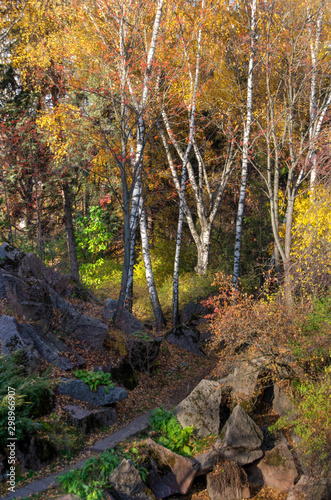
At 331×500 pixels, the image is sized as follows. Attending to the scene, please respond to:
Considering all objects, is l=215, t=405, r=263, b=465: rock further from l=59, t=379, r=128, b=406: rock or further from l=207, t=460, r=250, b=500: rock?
l=59, t=379, r=128, b=406: rock

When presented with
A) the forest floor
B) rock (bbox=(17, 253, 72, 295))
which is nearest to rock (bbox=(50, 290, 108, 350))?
the forest floor

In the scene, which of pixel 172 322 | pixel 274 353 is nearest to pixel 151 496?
pixel 274 353

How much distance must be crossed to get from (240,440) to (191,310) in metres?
7.80

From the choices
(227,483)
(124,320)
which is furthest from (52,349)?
(227,483)

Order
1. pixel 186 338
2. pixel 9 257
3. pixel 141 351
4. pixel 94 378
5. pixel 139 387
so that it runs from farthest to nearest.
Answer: pixel 186 338, pixel 9 257, pixel 141 351, pixel 139 387, pixel 94 378

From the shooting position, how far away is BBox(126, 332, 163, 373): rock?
9110 millimetres

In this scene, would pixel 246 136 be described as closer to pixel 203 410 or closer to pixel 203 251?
pixel 203 251

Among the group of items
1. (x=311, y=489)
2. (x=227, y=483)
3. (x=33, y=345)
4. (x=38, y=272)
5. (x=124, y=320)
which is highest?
(x=38, y=272)

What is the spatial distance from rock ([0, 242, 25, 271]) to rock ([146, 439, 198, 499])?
549cm

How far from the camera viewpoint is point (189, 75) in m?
13.3

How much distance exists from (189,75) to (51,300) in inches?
354

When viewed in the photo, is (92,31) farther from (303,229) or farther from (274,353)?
(274,353)

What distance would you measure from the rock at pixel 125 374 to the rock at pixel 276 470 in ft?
10.2

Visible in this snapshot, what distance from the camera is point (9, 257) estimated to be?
9.50 metres
